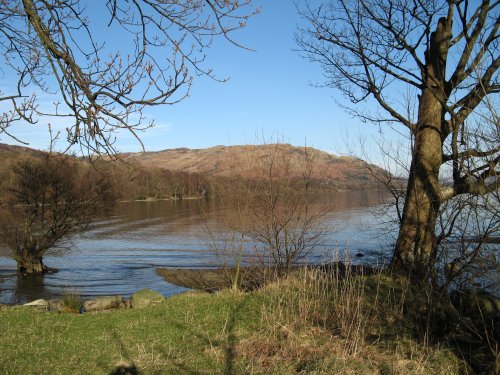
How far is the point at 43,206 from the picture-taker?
23531 millimetres

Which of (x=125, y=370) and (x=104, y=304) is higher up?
(x=125, y=370)

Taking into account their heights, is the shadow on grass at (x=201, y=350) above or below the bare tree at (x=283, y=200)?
below

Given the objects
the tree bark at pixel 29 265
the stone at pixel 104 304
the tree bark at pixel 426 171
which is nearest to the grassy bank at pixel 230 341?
the tree bark at pixel 426 171

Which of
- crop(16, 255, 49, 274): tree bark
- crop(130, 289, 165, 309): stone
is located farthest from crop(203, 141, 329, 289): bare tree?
crop(16, 255, 49, 274): tree bark

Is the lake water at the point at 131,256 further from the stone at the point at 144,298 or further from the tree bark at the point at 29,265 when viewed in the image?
the stone at the point at 144,298

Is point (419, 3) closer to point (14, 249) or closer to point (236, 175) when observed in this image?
point (236, 175)

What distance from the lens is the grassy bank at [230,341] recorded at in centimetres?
561

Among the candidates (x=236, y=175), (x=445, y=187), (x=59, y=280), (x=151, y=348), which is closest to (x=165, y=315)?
(x=151, y=348)

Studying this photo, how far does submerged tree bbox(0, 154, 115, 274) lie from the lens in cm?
2275

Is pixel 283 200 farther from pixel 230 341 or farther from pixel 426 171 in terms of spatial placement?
pixel 230 341

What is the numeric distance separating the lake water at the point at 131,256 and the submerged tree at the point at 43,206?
1170 millimetres

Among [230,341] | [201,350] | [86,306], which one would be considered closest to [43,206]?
[86,306]

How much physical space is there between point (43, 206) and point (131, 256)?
22.4 ft

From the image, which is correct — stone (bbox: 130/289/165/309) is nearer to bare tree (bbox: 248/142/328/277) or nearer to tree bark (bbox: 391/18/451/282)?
bare tree (bbox: 248/142/328/277)
